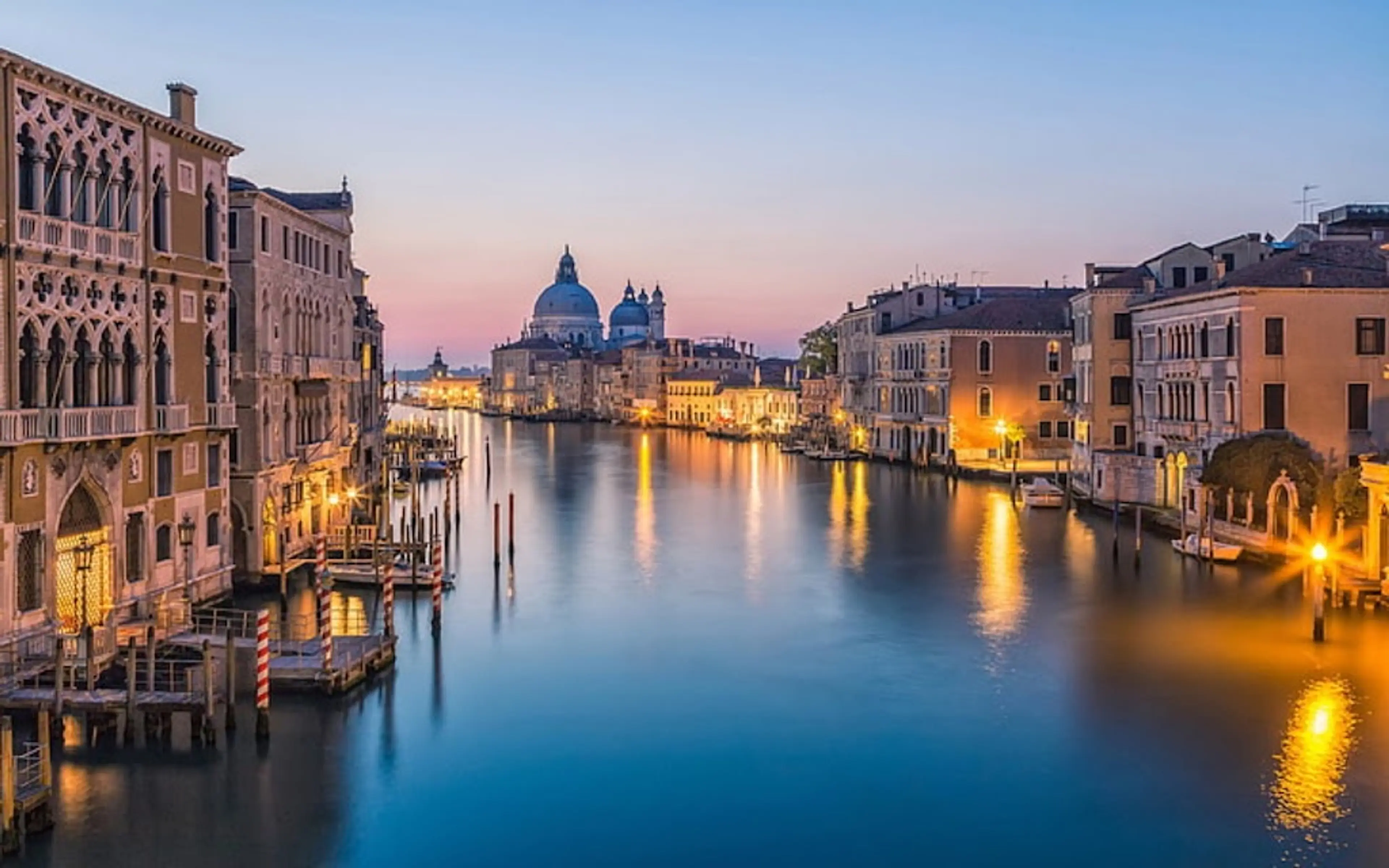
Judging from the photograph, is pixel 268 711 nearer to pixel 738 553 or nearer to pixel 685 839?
pixel 685 839

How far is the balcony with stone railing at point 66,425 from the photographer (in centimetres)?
1237

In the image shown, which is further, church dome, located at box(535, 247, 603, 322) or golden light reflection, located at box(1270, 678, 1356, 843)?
church dome, located at box(535, 247, 603, 322)

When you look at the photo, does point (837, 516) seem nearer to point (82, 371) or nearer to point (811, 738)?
point (811, 738)

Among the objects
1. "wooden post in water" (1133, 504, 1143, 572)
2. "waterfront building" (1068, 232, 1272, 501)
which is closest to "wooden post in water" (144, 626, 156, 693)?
"wooden post in water" (1133, 504, 1143, 572)

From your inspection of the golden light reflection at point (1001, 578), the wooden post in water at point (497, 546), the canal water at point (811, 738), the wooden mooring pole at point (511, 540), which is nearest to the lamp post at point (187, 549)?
the canal water at point (811, 738)

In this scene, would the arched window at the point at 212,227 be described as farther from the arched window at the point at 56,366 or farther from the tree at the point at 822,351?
the tree at the point at 822,351

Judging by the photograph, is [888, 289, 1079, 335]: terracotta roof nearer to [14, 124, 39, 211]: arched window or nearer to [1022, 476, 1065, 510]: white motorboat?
[1022, 476, 1065, 510]: white motorboat

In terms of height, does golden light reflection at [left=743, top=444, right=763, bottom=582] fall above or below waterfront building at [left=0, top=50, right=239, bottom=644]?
below

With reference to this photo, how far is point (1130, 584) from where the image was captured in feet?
66.8

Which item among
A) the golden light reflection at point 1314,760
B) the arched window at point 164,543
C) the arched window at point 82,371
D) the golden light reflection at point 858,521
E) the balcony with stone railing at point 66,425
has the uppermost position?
the arched window at point 82,371

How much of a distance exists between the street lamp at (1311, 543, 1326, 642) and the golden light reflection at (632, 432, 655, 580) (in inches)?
389

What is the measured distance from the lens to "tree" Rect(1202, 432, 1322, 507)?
71.0 feet

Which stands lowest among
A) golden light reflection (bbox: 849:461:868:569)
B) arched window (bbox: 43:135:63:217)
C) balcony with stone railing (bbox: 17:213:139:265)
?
golden light reflection (bbox: 849:461:868:569)

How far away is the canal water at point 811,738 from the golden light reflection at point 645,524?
5.44 feet
